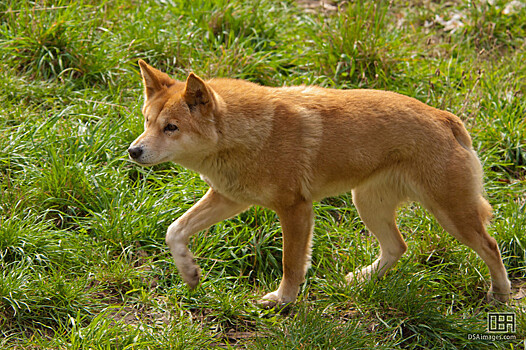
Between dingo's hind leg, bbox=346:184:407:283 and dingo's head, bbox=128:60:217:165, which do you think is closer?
dingo's head, bbox=128:60:217:165

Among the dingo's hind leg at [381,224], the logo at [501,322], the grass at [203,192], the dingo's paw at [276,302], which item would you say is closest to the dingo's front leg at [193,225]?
the grass at [203,192]

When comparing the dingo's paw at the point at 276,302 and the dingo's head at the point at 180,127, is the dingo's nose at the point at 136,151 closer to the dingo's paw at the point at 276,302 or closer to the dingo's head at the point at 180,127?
the dingo's head at the point at 180,127

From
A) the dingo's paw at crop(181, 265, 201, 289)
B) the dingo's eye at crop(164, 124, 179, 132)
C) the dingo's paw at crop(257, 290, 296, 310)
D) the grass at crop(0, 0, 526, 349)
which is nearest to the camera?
the dingo's eye at crop(164, 124, 179, 132)

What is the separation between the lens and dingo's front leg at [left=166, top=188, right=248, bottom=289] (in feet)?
16.6

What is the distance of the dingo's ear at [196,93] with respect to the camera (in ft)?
15.4

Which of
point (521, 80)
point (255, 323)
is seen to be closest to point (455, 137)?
point (255, 323)

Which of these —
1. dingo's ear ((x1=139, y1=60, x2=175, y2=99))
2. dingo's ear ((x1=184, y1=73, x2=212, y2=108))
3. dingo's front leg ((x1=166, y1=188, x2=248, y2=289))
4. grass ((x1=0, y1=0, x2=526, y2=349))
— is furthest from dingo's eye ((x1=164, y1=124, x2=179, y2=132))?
grass ((x1=0, y1=0, x2=526, y2=349))

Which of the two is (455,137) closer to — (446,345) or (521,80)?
(446,345)

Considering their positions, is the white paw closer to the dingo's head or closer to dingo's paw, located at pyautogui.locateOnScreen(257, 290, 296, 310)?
dingo's paw, located at pyautogui.locateOnScreen(257, 290, 296, 310)

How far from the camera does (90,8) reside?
306 inches

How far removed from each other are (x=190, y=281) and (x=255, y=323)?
608mm

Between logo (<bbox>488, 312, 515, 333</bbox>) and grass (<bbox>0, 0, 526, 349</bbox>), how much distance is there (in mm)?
81

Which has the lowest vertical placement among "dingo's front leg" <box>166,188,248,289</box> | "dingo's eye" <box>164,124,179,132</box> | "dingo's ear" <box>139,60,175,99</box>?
"dingo's front leg" <box>166,188,248,289</box>

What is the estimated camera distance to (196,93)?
15.6 ft
